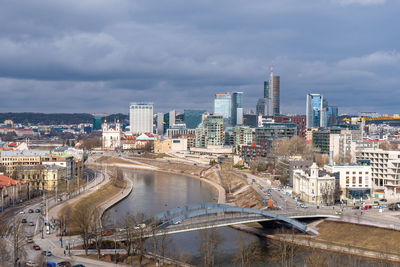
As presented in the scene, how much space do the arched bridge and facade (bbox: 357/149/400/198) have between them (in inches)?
705

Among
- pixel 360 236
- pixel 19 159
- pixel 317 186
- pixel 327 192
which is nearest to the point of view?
pixel 360 236

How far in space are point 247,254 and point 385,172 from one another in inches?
1327

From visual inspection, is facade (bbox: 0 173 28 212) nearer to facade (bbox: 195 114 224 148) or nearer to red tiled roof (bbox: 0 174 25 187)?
red tiled roof (bbox: 0 174 25 187)

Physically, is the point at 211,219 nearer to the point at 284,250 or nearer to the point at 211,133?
the point at 284,250

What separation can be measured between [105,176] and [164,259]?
54.7 metres

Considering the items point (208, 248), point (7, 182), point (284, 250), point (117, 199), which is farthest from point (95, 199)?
point (284, 250)

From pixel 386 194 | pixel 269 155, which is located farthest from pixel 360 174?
pixel 269 155

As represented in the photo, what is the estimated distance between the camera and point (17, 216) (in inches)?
1969

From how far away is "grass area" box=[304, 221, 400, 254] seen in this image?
128 feet

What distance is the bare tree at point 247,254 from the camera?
35125 mm

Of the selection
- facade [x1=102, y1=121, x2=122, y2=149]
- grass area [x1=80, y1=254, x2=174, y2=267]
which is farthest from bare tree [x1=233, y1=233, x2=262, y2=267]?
facade [x1=102, y1=121, x2=122, y2=149]

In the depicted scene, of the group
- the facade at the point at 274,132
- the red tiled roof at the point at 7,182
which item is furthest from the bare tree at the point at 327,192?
the facade at the point at 274,132

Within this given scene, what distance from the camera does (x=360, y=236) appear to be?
41.2 metres

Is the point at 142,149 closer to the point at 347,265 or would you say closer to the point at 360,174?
the point at 360,174
